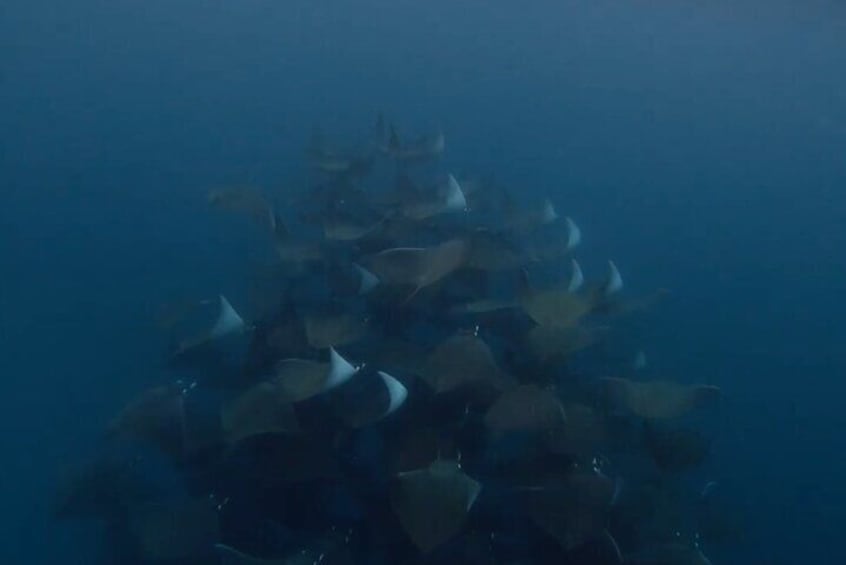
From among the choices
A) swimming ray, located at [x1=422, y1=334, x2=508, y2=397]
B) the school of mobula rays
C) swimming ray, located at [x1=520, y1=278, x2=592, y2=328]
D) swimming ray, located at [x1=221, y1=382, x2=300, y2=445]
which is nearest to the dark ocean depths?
the school of mobula rays

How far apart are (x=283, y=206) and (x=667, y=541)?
167 centimetres

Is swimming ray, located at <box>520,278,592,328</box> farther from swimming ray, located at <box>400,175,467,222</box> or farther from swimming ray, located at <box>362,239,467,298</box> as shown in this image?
swimming ray, located at <box>400,175,467,222</box>

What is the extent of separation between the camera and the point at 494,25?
3.73 metres

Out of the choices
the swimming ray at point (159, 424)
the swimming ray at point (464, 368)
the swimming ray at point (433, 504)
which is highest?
the swimming ray at point (464, 368)

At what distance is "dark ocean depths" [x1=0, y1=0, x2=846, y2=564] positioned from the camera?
289cm

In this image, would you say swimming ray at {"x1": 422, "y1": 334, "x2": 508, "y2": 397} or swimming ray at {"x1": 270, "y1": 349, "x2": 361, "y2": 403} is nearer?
swimming ray at {"x1": 270, "y1": 349, "x2": 361, "y2": 403}

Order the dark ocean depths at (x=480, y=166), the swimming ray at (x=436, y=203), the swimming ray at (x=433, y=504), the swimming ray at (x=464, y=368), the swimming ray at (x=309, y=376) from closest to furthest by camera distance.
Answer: the swimming ray at (x=433, y=504) < the swimming ray at (x=309, y=376) < the swimming ray at (x=464, y=368) < the swimming ray at (x=436, y=203) < the dark ocean depths at (x=480, y=166)

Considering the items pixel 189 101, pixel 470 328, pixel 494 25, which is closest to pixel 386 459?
pixel 470 328

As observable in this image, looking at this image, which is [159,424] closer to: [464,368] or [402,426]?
[402,426]

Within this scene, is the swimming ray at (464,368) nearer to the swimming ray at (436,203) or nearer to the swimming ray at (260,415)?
the swimming ray at (260,415)

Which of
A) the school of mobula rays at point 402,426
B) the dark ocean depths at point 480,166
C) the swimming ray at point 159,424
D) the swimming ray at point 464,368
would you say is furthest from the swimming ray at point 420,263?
the dark ocean depths at point 480,166

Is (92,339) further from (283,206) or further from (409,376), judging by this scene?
(409,376)

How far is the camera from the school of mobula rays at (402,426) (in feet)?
6.87

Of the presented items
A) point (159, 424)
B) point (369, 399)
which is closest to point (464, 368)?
point (369, 399)
